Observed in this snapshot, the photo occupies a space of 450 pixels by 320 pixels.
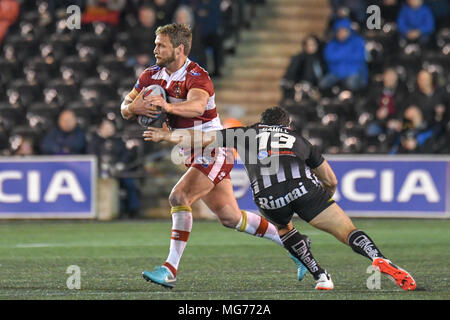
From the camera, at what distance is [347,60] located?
15.5 meters

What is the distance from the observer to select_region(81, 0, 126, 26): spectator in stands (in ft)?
59.7

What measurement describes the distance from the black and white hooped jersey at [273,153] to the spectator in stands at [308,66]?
27.5 ft

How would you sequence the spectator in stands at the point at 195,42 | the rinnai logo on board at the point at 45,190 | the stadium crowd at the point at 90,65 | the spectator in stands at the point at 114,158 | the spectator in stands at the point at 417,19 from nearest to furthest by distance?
the rinnai logo on board at the point at 45,190 → the spectator in stands at the point at 114,158 → the stadium crowd at the point at 90,65 → the spectator in stands at the point at 417,19 → the spectator in stands at the point at 195,42

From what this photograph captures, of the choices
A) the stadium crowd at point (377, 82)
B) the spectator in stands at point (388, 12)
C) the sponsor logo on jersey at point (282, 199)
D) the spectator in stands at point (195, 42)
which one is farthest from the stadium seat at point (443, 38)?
the sponsor logo on jersey at point (282, 199)

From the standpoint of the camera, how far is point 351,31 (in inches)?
608

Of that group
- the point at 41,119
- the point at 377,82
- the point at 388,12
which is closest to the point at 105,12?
the point at 41,119

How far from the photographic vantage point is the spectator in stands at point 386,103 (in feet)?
47.9

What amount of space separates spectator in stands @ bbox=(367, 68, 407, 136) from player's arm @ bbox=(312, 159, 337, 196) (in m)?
7.02

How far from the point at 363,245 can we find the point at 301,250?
528 millimetres

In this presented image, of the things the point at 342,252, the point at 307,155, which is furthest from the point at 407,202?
the point at 307,155

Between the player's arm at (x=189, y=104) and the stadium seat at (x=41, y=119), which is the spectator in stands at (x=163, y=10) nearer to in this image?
the stadium seat at (x=41, y=119)

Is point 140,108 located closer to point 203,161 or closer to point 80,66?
point 203,161
